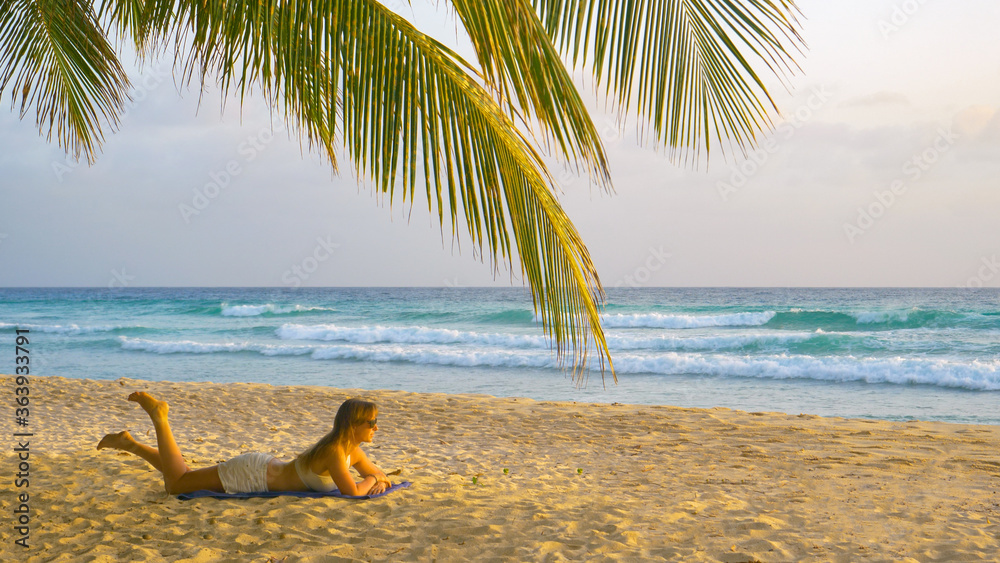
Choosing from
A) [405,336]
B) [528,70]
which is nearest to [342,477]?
[528,70]

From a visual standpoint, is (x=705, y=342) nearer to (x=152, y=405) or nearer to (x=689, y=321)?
(x=689, y=321)

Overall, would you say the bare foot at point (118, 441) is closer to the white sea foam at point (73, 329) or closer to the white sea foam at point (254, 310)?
the white sea foam at point (73, 329)

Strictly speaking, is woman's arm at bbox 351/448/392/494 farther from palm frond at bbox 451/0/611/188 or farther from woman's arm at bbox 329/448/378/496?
palm frond at bbox 451/0/611/188

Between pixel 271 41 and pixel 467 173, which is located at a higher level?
pixel 271 41

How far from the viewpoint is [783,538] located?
3.88 meters

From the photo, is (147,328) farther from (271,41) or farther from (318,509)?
(271,41)

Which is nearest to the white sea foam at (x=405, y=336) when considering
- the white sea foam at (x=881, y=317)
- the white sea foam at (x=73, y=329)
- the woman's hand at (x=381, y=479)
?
the white sea foam at (x=73, y=329)

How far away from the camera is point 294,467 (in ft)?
14.3

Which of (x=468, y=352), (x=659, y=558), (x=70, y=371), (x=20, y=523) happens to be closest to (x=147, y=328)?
(x=70, y=371)

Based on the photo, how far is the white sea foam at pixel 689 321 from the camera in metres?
26.4

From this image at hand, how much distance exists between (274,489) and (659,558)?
236cm

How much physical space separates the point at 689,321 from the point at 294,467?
78.1 feet

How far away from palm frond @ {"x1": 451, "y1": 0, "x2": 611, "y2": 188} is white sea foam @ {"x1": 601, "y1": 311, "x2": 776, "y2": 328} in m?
24.8

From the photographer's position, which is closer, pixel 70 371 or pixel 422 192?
pixel 422 192
